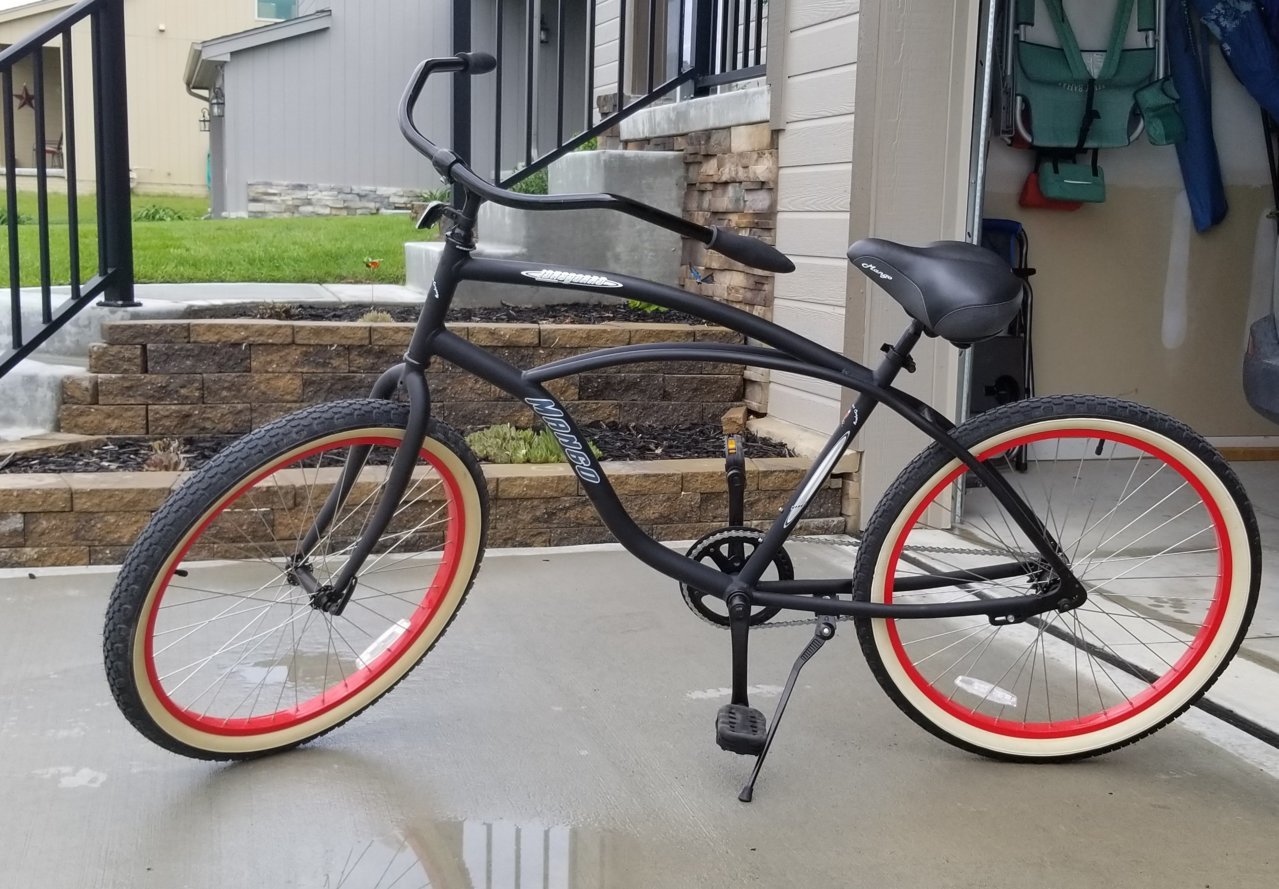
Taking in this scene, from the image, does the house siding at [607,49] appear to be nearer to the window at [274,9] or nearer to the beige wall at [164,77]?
the window at [274,9]

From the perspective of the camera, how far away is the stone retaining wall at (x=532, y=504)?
3.36 meters

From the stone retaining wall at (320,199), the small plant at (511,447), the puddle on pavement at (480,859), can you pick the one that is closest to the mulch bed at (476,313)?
the small plant at (511,447)

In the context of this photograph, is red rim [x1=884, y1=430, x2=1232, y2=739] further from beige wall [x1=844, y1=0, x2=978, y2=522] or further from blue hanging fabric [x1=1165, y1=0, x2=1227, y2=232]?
blue hanging fabric [x1=1165, y1=0, x2=1227, y2=232]

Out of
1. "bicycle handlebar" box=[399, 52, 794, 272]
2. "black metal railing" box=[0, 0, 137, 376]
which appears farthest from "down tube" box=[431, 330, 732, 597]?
"black metal railing" box=[0, 0, 137, 376]

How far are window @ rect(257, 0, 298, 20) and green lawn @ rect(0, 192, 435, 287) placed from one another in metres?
11.9

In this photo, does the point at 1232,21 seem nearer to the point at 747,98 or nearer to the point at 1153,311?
the point at 1153,311

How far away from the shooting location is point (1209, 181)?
4797 mm

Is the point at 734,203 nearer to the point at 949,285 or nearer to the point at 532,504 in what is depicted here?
the point at 532,504

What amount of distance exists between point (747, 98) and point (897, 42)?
0.89 metres

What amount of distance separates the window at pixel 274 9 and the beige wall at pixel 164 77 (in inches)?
4.6

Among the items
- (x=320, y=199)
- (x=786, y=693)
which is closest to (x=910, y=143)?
(x=786, y=693)

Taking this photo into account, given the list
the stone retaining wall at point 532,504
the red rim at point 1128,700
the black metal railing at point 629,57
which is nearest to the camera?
the red rim at point 1128,700

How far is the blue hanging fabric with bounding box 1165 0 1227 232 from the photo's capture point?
15.3ft

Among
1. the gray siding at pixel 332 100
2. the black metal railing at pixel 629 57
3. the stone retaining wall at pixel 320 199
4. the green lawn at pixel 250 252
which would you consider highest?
the gray siding at pixel 332 100
